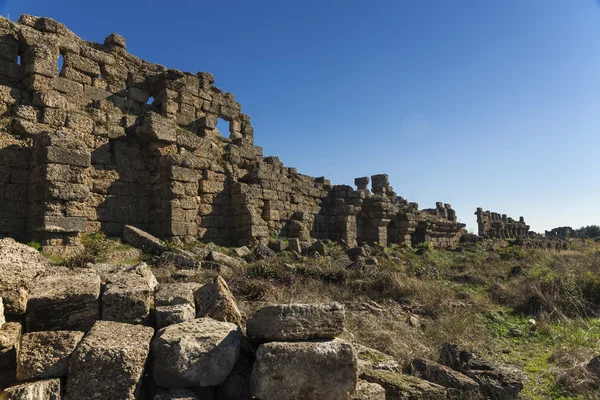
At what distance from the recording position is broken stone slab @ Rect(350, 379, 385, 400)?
3441mm

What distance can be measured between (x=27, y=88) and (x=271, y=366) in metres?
9.12

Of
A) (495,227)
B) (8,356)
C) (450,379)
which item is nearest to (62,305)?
(8,356)

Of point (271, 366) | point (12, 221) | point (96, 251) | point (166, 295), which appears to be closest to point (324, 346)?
point (271, 366)

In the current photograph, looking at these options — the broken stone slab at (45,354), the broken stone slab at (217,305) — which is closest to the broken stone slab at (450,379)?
the broken stone slab at (217,305)

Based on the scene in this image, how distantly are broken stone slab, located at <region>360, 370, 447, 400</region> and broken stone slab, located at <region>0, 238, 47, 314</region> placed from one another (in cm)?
308

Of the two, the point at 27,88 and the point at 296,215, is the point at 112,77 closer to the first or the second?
the point at 27,88

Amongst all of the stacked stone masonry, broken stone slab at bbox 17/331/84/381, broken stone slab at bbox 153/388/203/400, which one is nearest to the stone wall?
the stacked stone masonry

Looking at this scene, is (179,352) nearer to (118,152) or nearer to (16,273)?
(16,273)

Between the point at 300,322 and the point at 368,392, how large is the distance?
2.64 feet

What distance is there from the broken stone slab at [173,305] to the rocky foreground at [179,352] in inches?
0.5

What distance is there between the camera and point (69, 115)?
941 centimetres

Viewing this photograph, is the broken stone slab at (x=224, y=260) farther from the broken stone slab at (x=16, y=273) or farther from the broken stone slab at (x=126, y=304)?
the broken stone slab at (x=16, y=273)

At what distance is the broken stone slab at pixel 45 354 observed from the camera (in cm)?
310

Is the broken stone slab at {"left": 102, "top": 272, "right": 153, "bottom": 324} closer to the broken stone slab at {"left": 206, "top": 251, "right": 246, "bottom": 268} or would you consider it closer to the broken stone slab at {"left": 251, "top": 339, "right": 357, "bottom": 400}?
the broken stone slab at {"left": 251, "top": 339, "right": 357, "bottom": 400}
